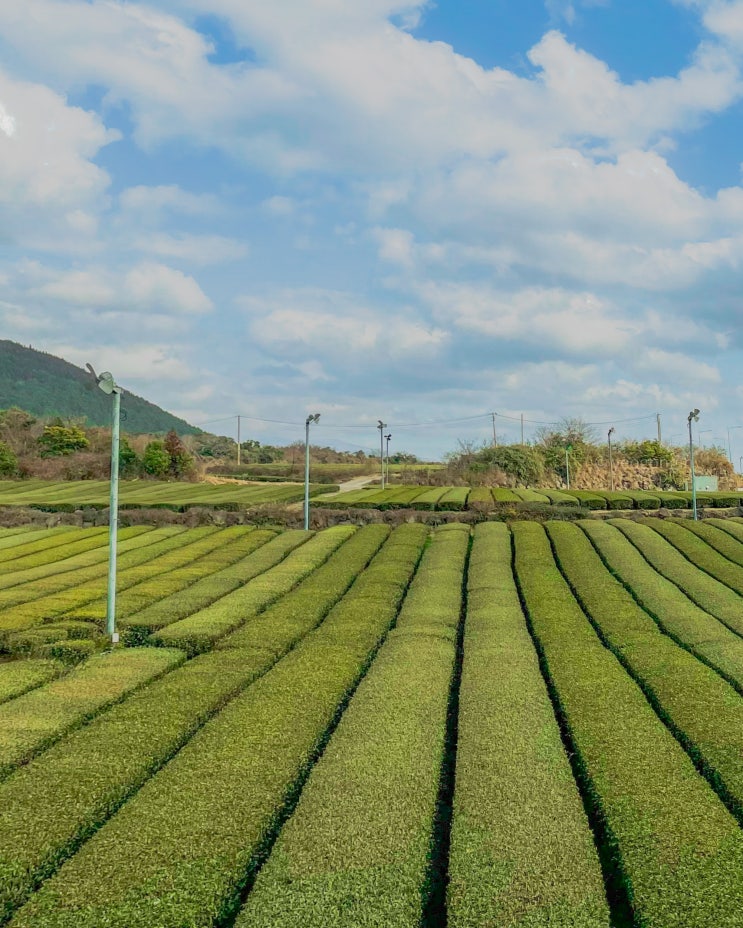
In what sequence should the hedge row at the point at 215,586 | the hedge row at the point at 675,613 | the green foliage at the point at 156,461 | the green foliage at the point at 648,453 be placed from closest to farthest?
1. the hedge row at the point at 675,613
2. the hedge row at the point at 215,586
3. the green foliage at the point at 156,461
4. the green foliage at the point at 648,453

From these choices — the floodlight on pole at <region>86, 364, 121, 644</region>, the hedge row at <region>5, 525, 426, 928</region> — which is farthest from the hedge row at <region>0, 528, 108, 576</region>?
the hedge row at <region>5, 525, 426, 928</region>

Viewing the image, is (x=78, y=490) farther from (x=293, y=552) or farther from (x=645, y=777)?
(x=645, y=777)

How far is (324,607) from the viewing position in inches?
786

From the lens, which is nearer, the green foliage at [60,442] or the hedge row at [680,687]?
the hedge row at [680,687]

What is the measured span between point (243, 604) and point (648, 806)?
13858 mm

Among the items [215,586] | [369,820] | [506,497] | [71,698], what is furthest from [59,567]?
[506,497]

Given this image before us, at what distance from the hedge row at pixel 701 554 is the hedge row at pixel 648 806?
13.1m

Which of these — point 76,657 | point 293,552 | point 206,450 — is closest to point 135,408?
point 206,450

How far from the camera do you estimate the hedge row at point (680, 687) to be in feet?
30.4

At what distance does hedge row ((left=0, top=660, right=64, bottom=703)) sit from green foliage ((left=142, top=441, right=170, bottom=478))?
5828 cm

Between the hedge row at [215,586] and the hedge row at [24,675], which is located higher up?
the hedge row at [215,586]

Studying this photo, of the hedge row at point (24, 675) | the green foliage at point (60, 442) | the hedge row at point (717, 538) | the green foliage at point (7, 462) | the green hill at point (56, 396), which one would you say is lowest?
the hedge row at point (24, 675)

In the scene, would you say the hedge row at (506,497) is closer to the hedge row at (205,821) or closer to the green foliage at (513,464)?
the green foliage at (513,464)

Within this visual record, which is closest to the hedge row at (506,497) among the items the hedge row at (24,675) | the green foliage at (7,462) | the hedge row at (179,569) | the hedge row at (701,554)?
the hedge row at (701,554)
